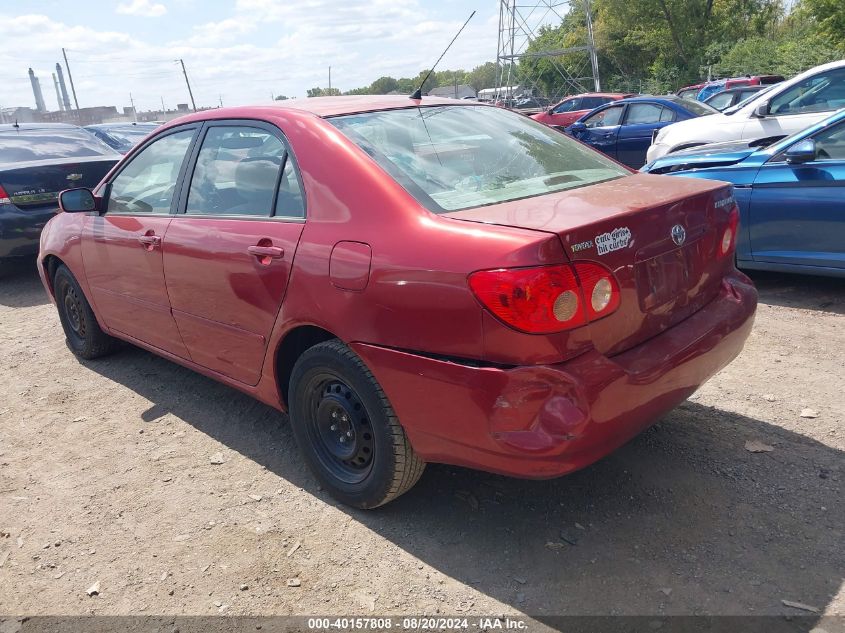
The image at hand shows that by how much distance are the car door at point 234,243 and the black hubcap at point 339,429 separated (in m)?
0.37

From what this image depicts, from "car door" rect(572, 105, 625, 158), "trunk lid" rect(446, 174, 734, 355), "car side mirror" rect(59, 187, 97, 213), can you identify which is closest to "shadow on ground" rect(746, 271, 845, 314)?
"trunk lid" rect(446, 174, 734, 355)

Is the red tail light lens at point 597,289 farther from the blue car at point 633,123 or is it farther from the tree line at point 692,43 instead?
the tree line at point 692,43

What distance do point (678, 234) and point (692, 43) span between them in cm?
4116

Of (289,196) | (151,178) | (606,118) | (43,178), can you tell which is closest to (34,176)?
(43,178)

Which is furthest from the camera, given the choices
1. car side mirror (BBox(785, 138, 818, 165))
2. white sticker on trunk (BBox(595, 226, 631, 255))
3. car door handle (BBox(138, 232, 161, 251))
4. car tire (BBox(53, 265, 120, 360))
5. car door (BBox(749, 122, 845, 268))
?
car side mirror (BBox(785, 138, 818, 165))

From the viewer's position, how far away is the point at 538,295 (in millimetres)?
2287

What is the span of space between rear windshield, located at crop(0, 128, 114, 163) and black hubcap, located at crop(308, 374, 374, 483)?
624 cm

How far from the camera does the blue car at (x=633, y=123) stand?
11.7 metres

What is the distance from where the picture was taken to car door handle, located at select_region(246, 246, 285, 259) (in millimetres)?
2990

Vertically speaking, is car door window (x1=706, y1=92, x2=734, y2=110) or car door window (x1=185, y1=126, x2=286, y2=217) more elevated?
car door window (x1=185, y1=126, x2=286, y2=217)

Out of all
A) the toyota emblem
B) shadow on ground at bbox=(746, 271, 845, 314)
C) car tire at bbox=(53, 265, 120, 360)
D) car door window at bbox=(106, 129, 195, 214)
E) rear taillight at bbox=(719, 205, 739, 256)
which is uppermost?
car door window at bbox=(106, 129, 195, 214)

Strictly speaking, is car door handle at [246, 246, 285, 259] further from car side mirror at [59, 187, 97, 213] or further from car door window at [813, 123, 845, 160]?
car door window at [813, 123, 845, 160]

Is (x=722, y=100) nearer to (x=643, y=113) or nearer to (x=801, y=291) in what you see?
(x=643, y=113)

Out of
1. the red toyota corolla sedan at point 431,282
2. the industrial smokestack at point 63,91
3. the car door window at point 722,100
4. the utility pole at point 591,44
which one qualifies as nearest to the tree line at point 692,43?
the utility pole at point 591,44
